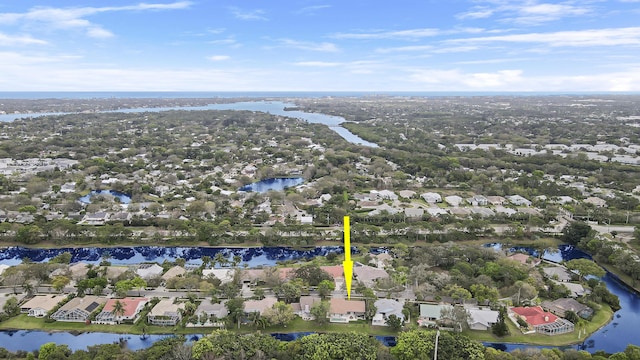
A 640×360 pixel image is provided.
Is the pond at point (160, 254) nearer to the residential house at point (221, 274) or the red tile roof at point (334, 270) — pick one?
the residential house at point (221, 274)

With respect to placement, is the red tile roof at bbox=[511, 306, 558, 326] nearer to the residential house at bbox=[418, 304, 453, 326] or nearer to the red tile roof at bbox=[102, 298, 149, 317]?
the residential house at bbox=[418, 304, 453, 326]

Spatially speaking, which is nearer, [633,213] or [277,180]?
[633,213]

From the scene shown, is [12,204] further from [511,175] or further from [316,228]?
[511,175]

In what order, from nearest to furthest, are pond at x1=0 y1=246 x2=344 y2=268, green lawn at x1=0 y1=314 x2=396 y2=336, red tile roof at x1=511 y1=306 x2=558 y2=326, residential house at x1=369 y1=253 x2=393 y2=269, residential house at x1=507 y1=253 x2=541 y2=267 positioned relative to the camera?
1. green lawn at x1=0 y1=314 x2=396 y2=336
2. red tile roof at x1=511 y1=306 x2=558 y2=326
3. residential house at x1=369 y1=253 x2=393 y2=269
4. residential house at x1=507 y1=253 x2=541 y2=267
5. pond at x1=0 y1=246 x2=344 y2=268

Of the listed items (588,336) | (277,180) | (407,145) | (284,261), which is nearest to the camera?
(588,336)

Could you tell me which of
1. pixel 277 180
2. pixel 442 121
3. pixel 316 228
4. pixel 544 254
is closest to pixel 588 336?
pixel 544 254

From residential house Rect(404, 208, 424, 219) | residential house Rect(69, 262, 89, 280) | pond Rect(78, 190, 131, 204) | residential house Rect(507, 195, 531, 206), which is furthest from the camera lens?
pond Rect(78, 190, 131, 204)

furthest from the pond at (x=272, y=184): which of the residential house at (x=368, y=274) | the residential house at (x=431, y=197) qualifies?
the residential house at (x=368, y=274)

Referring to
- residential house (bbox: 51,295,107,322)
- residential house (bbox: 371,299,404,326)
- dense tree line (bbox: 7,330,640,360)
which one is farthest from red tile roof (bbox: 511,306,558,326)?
residential house (bbox: 51,295,107,322)
